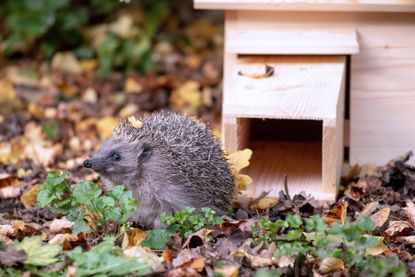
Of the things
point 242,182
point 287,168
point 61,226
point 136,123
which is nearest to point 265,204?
point 242,182

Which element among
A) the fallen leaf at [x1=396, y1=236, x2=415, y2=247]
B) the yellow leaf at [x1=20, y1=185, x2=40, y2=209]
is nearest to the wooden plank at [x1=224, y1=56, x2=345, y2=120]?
the fallen leaf at [x1=396, y1=236, x2=415, y2=247]

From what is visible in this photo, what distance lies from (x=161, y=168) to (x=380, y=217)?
4.36 ft

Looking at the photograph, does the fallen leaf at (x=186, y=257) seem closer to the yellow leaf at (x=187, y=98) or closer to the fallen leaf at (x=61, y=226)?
the fallen leaf at (x=61, y=226)

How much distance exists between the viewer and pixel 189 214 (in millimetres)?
4820

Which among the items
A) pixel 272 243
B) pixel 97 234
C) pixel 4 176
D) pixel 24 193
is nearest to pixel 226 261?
pixel 272 243

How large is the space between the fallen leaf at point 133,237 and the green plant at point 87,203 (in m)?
0.11

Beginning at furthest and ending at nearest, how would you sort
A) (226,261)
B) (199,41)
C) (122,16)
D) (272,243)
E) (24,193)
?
(199,41), (122,16), (24,193), (272,243), (226,261)

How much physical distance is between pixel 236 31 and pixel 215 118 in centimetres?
214

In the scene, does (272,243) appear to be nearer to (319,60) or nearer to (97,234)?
(97,234)

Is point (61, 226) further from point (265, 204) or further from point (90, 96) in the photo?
point (90, 96)

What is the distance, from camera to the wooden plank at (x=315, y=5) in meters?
6.14

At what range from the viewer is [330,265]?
173 inches

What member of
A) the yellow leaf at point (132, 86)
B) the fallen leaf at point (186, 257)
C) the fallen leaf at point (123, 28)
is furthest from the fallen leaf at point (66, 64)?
the fallen leaf at point (186, 257)

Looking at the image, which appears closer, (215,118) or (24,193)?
(24,193)
